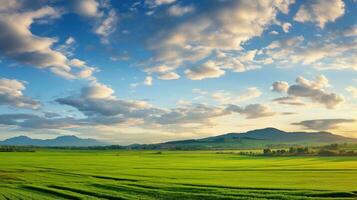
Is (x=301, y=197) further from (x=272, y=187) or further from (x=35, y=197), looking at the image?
(x=35, y=197)

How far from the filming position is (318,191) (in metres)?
40.8

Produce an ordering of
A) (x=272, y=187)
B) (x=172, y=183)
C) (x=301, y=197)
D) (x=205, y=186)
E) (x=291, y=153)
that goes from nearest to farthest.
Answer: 1. (x=301, y=197)
2. (x=272, y=187)
3. (x=205, y=186)
4. (x=172, y=183)
5. (x=291, y=153)

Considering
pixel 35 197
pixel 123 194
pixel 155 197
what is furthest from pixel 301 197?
pixel 35 197

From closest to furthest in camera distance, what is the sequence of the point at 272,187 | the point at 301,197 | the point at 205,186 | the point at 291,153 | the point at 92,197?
the point at 301,197 < the point at 92,197 < the point at 272,187 < the point at 205,186 < the point at 291,153

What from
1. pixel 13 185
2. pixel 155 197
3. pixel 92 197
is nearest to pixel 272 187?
pixel 155 197

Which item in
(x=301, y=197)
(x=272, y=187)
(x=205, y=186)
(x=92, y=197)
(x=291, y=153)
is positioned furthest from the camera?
(x=291, y=153)

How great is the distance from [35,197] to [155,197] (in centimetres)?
1195

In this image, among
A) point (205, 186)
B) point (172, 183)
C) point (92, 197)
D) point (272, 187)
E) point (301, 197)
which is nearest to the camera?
point (301, 197)

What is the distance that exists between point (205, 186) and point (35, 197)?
18907 mm

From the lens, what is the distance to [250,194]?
4084cm

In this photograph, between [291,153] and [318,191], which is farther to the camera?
[291,153]

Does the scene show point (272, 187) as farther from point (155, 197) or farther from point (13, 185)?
point (13, 185)

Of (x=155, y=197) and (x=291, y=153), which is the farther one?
(x=291, y=153)

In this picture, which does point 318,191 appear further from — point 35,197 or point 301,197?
point 35,197
